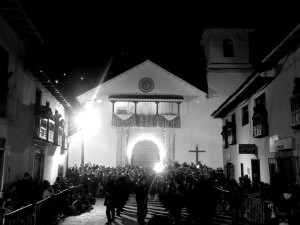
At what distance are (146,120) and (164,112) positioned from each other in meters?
1.78

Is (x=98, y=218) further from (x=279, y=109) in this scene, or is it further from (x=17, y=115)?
(x=279, y=109)

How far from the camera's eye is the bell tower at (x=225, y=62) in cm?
2867

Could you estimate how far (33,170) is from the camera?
52.0 ft

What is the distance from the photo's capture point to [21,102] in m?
13.2

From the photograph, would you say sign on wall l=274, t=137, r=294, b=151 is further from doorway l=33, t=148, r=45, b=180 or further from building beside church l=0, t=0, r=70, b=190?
doorway l=33, t=148, r=45, b=180

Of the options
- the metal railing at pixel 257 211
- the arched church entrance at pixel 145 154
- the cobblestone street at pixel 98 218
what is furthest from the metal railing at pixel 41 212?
the arched church entrance at pixel 145 154

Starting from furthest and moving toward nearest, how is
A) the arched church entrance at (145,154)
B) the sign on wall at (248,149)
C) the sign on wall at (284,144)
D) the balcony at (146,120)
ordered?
the arched church entrance at (145,154) < the balcony at (146,120) < the sign on wall at (248,149) < the sign on wall at (284,144)

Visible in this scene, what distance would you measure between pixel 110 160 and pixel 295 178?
19.2 m

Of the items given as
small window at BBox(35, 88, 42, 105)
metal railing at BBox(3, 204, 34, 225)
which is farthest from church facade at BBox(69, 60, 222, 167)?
metal railing at BBox(3, 204, 34, 225)

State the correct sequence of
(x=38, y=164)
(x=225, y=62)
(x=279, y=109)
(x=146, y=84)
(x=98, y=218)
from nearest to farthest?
(x=279, y=109) → (x=98, y=218) → (x=38, y=164) → (x=146, y=84) → (x=225, y=62)

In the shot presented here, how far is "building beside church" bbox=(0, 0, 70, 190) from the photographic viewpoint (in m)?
11.1

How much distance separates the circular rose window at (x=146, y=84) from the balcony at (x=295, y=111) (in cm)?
1799

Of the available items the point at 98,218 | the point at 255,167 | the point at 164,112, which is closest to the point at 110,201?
the point at 98,218

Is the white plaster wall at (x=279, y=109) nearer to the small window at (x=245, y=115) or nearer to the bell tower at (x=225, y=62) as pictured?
the small window at (x=245, y=115)
